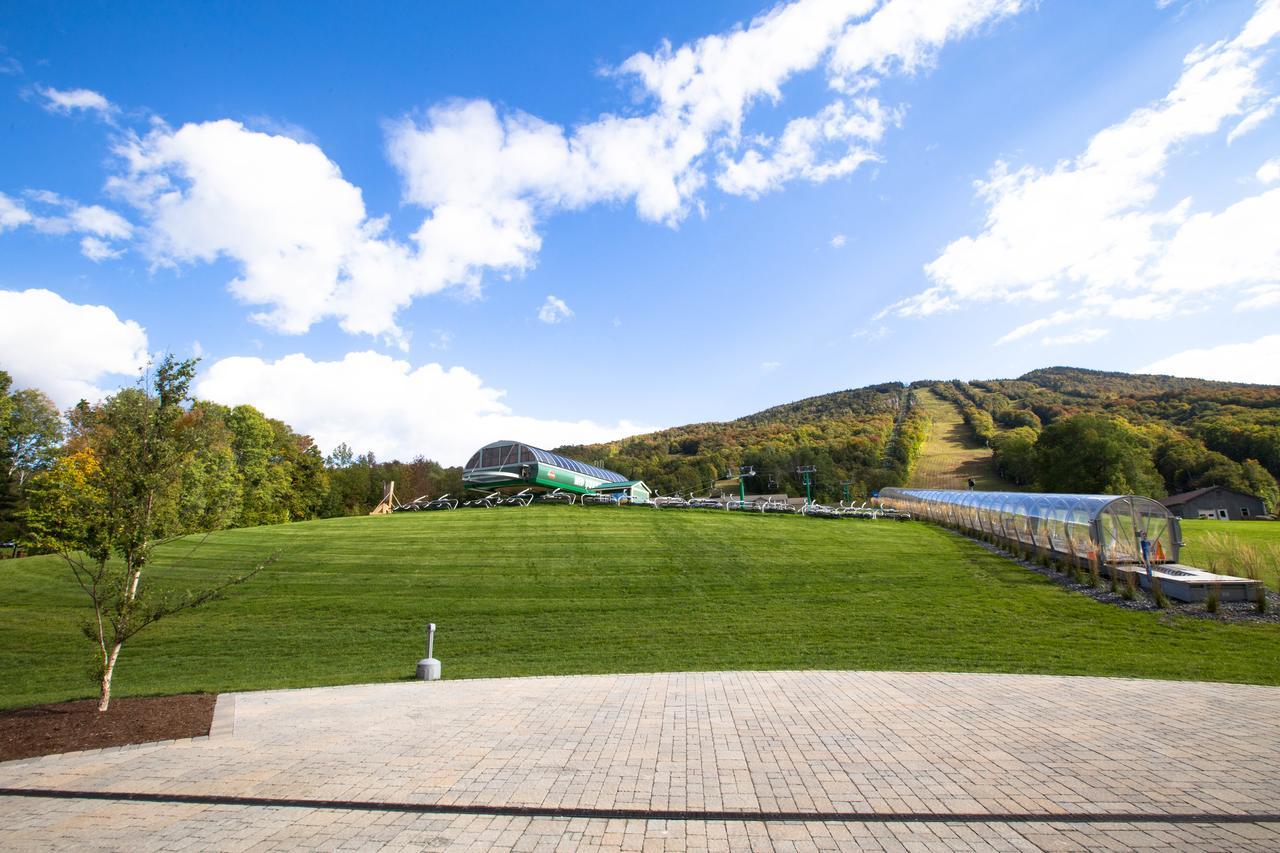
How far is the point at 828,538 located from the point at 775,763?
22668 millimetres

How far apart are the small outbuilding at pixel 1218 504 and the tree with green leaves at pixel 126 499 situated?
81.8 m

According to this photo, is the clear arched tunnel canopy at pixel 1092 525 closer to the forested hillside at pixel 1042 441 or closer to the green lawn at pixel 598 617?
the green lawn at pixel 598 617

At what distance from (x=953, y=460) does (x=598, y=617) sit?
329 feet

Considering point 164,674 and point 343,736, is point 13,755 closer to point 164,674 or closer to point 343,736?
point 343,736

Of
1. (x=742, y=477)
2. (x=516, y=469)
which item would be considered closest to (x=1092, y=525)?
(x=516, y=469)

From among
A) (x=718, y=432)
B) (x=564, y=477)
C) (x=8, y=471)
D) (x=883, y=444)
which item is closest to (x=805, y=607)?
(x=564, y=477)

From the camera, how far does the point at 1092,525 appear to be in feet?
60.5

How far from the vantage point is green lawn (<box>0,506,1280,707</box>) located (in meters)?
10.9

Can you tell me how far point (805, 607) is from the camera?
1583cm

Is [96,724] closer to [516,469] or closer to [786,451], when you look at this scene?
[516,469]

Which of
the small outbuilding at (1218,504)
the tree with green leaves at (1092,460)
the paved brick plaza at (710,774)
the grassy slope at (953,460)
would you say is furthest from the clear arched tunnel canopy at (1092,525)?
the small outbuilding at (1218,504)

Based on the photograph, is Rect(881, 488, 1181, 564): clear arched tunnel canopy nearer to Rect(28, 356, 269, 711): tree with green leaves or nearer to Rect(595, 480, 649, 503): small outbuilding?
Rect(28, 356, 269, 711): tree with green leaves

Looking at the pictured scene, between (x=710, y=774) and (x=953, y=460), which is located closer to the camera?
(x=710, y=774)

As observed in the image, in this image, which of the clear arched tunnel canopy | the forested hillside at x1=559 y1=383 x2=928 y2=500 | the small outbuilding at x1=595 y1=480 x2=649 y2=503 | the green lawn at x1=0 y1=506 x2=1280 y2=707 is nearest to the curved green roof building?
the small outbuilding at x1=595 y1=480 x2=649 y2=503
